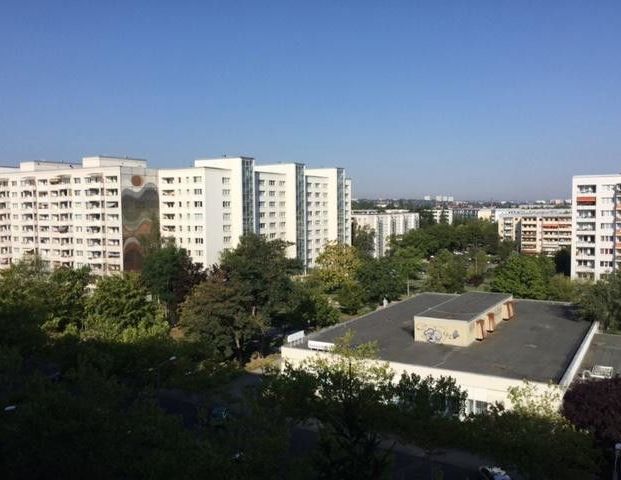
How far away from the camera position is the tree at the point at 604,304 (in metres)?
25.1

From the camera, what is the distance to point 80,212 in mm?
46875

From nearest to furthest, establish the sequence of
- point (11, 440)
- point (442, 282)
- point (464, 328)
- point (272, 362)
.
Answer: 1. point (11, 440)
2. point (464, 328)
3. point (272, 362)
4. point (442, 282)

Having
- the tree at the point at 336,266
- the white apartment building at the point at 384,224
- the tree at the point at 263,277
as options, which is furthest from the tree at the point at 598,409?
the white apartment building at the point at 384,224

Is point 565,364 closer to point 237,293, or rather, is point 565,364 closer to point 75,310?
point 237,293

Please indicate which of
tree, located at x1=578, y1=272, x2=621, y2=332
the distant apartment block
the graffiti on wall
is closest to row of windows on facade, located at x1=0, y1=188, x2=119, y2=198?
the graffiti on wall

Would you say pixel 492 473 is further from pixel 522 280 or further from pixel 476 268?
pixel 476 268

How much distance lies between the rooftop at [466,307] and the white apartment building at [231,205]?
904 inches

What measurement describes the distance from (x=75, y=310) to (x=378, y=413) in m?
16.2

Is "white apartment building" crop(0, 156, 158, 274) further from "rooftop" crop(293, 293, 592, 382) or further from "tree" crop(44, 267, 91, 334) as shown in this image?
"rooftop" crop(293, 293, 592, 382)

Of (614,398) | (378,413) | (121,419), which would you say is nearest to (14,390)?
(121,419)

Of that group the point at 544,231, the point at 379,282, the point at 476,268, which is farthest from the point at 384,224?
the point at 379,282

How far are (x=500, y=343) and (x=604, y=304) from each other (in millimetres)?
6163

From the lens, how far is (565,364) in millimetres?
19375

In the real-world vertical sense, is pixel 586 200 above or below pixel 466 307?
above
